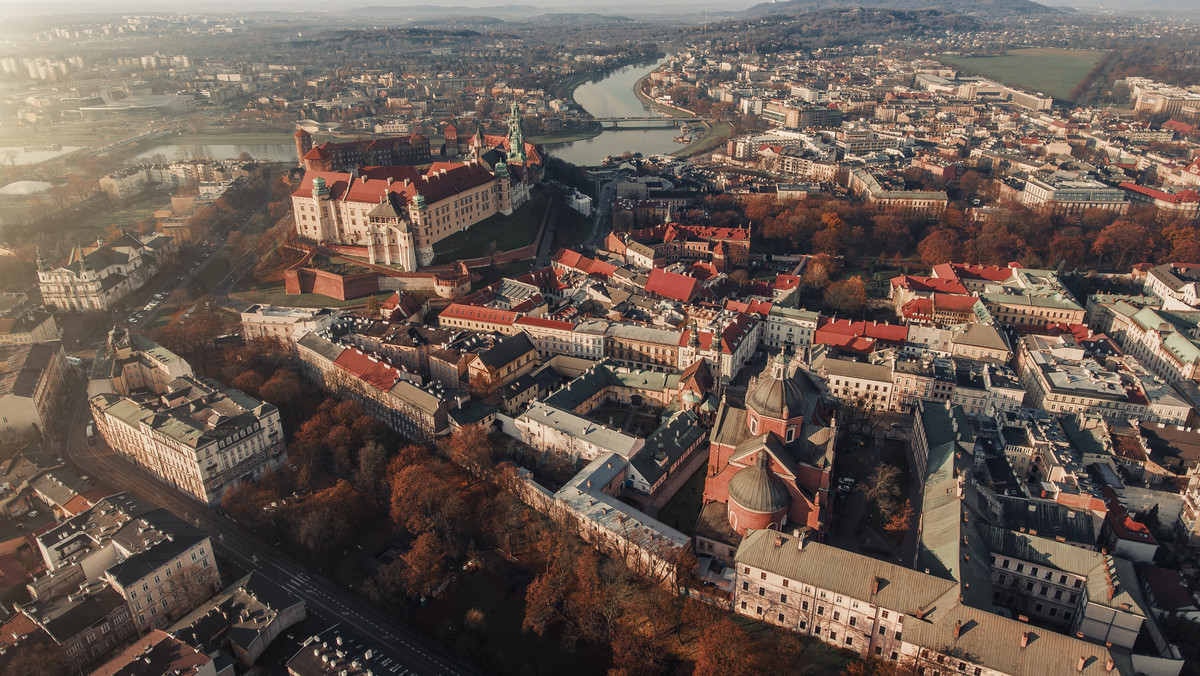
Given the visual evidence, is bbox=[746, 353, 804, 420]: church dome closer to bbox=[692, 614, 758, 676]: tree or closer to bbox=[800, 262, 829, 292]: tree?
bbox=[692, 614, 758, 676]: tree

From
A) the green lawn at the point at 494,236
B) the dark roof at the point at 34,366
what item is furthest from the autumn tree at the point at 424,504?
the green lawn at the point at 494,236

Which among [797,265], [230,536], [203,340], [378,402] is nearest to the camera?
[230,536]

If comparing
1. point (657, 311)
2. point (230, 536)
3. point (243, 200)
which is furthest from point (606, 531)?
point (243, 200)

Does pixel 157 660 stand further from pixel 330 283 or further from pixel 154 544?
pixel 330 283

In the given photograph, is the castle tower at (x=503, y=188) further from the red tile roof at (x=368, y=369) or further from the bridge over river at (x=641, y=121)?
the bridge over river at (x=641, y=121)

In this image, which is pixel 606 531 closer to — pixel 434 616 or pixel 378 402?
pixel 434 616

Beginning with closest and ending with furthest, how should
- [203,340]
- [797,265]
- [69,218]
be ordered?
[203,340] → [797,265] → [69,218]

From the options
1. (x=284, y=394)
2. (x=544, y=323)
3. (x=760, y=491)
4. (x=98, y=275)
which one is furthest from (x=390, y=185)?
(x=760, y=491)
